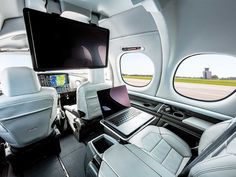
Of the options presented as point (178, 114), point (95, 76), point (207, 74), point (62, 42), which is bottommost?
point (178, 114)

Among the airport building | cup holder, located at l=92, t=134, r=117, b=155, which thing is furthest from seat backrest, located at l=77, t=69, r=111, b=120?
the airport building

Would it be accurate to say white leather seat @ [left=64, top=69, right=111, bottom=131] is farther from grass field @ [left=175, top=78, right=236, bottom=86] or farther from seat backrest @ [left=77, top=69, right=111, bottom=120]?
grass field @ [left=175, top=78, right=236, bottom=86]

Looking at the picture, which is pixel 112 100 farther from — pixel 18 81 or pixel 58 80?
pixel 58 80

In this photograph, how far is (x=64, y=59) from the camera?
1.33 m

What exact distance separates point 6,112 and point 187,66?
8.39 feet

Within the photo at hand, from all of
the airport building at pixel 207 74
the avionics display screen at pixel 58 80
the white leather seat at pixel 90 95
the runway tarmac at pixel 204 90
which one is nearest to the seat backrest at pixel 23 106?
the white leather seat at pixel 90 95

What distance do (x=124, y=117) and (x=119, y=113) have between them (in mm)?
124

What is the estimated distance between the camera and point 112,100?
64.6 inches

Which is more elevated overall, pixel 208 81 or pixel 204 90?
pixel 208 81

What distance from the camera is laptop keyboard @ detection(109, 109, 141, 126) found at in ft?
4.59

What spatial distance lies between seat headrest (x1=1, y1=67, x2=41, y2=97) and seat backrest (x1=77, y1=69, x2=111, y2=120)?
700 millimetres

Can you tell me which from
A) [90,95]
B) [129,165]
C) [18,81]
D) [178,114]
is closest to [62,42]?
[18,81]

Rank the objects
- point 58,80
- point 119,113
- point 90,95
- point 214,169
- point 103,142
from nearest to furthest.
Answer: point 214,169 → point 103,142 → point 119,113 → point 90,95 → point 58,80

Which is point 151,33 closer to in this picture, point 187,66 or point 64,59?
point 187,66
